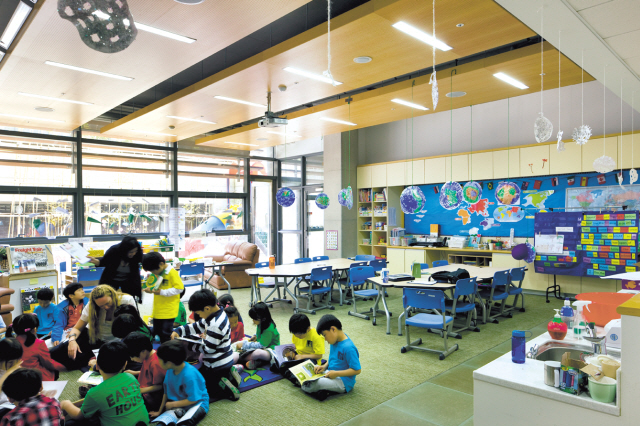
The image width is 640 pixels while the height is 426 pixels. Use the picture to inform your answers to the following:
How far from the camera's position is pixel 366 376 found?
4047mm

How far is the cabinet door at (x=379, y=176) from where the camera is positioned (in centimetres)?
1028

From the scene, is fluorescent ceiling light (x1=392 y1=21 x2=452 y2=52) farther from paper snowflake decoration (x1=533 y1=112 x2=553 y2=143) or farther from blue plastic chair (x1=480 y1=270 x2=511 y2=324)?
blue plastic chair (x1=480 y1=270 x2=511 y2=324)

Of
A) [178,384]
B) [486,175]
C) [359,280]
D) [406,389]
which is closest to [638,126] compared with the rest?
[486,175]

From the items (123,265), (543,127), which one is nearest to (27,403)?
(123,265)

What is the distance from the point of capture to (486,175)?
8.44 metres

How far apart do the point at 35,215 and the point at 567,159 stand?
11.0m

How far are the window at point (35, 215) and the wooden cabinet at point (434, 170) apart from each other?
8.37m

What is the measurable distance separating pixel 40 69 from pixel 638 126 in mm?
9574

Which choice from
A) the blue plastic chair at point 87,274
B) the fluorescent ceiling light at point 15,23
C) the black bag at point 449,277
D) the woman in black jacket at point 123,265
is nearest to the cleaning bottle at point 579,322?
the black bag at point 449,277

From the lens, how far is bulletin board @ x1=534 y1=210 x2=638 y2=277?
6.65 metres

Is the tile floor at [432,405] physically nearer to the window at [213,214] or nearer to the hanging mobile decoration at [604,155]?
the hanging mobile decoration at [604,155]

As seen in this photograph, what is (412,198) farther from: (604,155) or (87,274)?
(87,274)

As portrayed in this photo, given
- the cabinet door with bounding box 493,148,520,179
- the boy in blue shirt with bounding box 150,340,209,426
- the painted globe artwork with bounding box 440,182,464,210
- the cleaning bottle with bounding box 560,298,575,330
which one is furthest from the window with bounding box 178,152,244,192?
the cleaning bottle with bounding box 560,298,575,330

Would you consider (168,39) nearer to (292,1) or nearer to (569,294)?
(292,1)
